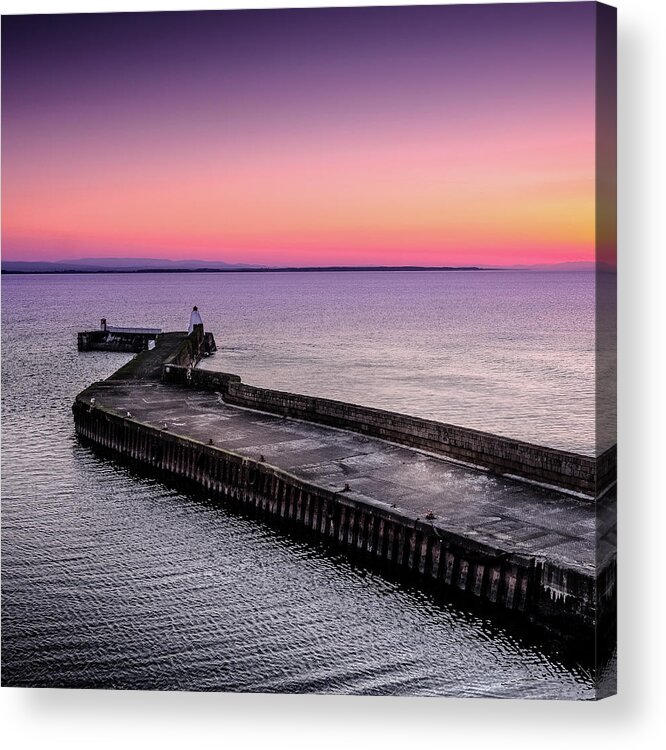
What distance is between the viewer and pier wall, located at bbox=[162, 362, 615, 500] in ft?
40.5

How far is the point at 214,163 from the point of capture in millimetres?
11734

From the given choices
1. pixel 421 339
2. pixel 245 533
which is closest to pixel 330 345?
pixel 421 339

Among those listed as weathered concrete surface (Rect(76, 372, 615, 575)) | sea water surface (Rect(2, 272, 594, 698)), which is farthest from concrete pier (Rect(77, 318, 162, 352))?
weathered concrete surface (Rect(76, 372, 615, 575))

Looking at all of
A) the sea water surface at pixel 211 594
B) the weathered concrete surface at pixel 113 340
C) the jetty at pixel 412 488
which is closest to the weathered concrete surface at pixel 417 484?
the jetty at pixel 412 488

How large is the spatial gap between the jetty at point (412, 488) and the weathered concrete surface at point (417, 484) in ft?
0.08

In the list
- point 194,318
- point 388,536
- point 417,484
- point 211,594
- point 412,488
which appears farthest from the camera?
point 194,318

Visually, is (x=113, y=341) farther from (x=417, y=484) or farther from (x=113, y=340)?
(x=417, y=484)

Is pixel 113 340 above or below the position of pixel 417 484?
above

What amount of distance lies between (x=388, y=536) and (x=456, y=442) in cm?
256

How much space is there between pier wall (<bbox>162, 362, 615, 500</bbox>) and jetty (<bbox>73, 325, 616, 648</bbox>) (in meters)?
0.02

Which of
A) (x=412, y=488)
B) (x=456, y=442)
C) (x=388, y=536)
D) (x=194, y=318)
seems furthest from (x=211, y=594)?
(x=194, y=318)

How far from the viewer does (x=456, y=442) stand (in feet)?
47.4

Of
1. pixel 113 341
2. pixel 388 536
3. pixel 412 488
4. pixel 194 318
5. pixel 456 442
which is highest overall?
pixel 194 318

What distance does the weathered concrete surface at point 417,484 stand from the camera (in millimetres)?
10969
